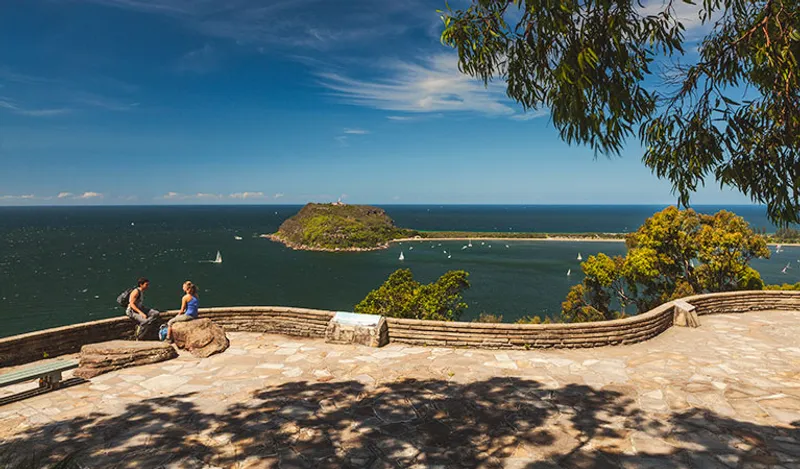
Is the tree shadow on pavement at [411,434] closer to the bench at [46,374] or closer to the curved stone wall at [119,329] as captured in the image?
the bench at [46,374]

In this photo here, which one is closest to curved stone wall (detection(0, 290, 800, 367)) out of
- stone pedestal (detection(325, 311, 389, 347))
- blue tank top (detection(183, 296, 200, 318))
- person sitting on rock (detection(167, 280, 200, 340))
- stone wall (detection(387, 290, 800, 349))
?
stone wall (detection(387, 290, 800, 349))

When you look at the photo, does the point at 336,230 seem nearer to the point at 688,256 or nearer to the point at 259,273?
the point at 259,273

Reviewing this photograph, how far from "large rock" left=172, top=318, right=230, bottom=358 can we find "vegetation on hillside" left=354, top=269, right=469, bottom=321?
1726 centimetres

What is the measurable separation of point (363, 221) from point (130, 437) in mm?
128791

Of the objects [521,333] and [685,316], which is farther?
[685,316]

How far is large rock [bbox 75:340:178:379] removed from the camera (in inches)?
281

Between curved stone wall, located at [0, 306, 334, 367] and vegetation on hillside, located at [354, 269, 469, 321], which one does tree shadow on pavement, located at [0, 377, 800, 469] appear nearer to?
curved stone wall, located at [0, 306, 334, 367]

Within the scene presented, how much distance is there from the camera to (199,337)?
8523 mm

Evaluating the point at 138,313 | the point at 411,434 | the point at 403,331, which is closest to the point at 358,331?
the point at 403,331

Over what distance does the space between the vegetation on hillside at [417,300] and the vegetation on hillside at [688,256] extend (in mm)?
8795

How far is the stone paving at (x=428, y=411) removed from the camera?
15.0ft

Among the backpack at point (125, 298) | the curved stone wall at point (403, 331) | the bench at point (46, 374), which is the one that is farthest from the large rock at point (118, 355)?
the backpack at point (125, 298)

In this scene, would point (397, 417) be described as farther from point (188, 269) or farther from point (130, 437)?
point (188, 269)

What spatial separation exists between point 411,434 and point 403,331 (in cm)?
385
